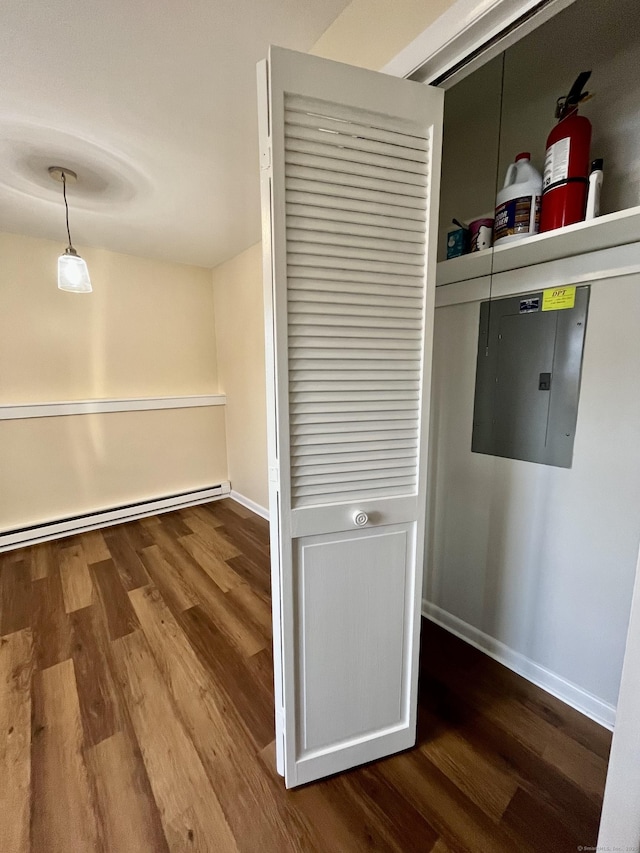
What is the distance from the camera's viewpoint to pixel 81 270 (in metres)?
1.89

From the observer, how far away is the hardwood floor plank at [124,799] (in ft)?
3.31

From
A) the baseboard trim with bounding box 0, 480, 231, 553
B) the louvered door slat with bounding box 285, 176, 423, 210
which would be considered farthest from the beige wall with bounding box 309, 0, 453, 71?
the baseboard trim with bounding box 0, 480, 231, 553

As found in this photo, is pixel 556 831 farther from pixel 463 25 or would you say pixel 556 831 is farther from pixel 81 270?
pixel 81 270

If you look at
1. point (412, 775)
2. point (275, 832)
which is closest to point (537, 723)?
point (412, 775)

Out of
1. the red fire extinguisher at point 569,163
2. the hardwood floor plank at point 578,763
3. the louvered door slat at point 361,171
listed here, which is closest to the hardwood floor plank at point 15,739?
the hardwood floor plank at point 578,763

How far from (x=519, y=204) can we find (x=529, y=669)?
1.86 metres

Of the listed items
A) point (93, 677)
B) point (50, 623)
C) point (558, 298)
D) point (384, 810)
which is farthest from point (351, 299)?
point (50, 623)

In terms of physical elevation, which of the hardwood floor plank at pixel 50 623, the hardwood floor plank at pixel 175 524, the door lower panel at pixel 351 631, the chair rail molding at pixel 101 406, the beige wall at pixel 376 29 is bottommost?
the hardwood floor plank at pixel 50 623

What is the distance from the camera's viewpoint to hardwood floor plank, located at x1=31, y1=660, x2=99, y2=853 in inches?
40.2

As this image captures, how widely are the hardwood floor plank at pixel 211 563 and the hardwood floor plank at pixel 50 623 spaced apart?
2.61ft

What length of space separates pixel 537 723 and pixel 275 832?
1.02m

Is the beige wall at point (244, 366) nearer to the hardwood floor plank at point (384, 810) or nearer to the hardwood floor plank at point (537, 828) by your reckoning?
the hardwood floor plank at point (384, 810)

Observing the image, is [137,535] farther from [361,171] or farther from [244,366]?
[361,171]

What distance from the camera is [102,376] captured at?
3070 millimetres
